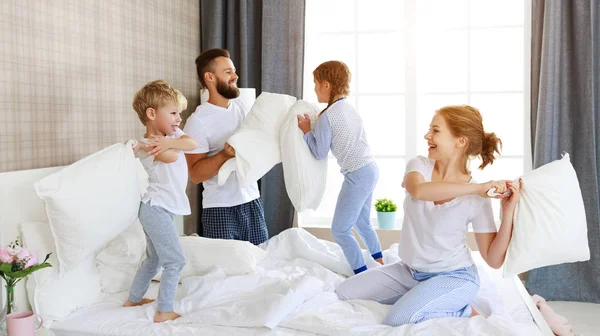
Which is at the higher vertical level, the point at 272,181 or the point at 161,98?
the point at 161,98

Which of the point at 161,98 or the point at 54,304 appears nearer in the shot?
the point at 54,304

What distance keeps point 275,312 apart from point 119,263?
84 cm

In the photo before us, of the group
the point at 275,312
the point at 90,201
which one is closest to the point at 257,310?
the point at 275,312

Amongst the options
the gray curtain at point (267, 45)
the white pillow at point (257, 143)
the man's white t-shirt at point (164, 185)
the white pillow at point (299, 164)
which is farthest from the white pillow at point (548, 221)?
the gray curtain at point (267, 45)

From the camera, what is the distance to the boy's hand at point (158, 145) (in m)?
2.45

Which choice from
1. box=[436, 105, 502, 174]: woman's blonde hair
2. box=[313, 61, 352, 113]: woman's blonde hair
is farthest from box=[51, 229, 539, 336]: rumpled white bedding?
box=[313, 61, 352, 113]: woman's blonde hair

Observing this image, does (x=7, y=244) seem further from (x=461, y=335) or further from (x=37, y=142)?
(x=461, y=335)

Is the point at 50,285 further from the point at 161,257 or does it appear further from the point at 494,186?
the point at 494,186

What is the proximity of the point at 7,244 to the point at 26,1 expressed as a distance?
3.31 ft

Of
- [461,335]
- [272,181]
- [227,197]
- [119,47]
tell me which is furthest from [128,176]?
[272,181]

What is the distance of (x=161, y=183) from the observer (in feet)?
8.39

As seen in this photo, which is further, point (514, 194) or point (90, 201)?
point (90, 201)

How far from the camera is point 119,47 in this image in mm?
3291

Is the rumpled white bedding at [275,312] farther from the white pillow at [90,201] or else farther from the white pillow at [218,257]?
the white pillow at [90,201]
